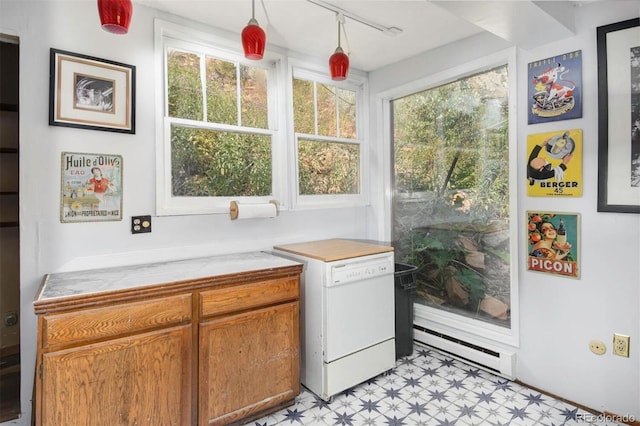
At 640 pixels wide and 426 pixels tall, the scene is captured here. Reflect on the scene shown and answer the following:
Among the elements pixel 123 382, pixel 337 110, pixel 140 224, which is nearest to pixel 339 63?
pixel 337 110

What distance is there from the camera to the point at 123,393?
1569 millimetres

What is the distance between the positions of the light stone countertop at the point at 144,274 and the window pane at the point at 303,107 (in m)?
1.16

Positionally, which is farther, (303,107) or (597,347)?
(303,107)

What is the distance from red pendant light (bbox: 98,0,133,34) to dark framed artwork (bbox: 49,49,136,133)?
2.43 feet

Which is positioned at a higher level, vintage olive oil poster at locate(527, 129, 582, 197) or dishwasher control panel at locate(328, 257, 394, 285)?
vintage olive oil poster at locate(527, 129, 582, 197)

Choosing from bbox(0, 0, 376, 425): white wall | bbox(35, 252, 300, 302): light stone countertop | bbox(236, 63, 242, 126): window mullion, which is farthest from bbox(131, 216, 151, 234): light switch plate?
bbox(236, 63, 242, 126): window mullion

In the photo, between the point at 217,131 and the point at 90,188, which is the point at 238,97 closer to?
the point at 217,131

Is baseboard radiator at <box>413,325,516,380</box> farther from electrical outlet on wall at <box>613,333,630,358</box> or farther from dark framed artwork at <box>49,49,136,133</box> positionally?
dark framed artwork at <box>49,49,136,133</box>

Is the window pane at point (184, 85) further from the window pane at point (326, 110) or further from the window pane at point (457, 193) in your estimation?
the window pane at point (457, 193)

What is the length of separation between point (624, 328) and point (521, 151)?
45.3 inches

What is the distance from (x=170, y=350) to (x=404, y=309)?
176 centimetres

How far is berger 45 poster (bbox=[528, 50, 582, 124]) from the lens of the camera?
6.64 ft

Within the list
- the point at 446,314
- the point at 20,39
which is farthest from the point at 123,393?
the point at 446,314

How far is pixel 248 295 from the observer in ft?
6.31
